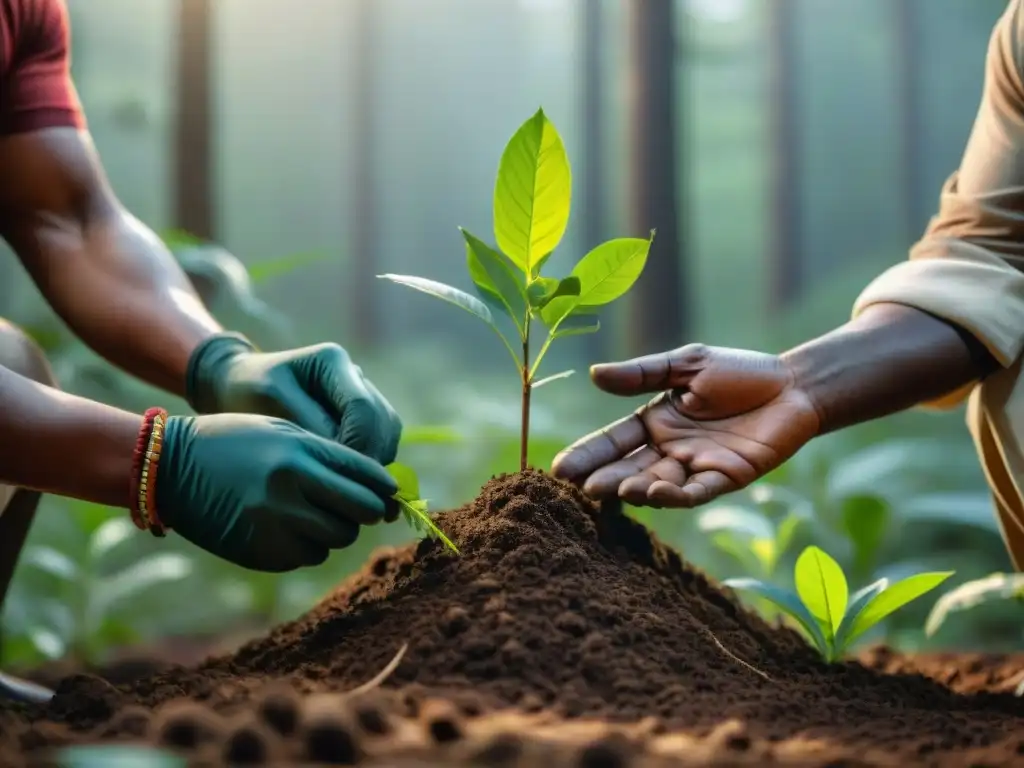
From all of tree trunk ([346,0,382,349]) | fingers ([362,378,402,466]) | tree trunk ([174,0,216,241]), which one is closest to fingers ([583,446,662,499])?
fingers ([362,378,402,466])

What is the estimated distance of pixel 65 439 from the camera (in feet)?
3.29

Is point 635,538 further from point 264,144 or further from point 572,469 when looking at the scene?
point 264,144

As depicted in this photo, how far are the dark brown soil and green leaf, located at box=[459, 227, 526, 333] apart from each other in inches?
7.9

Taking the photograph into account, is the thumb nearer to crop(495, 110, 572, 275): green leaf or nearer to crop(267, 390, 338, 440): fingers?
crop(267, 390, 338, 440): fingers

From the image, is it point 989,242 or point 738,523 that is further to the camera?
point 738,523

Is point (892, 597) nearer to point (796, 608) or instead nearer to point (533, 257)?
point (796, 608)

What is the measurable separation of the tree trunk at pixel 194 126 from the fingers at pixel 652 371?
7.38 ft

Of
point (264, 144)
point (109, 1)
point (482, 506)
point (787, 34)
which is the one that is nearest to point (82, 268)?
point (482, 506)

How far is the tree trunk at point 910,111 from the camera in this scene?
304 inches

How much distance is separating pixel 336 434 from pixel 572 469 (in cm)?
30

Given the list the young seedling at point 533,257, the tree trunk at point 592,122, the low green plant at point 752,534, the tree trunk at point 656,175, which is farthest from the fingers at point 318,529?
the tree trunk at point 592,122

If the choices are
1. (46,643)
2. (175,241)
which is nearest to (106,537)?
(46,643)

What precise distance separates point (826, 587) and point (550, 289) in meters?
0.51

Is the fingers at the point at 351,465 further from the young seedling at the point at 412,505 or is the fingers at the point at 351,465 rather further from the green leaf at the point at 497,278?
the green leaf at the point at 497,278
